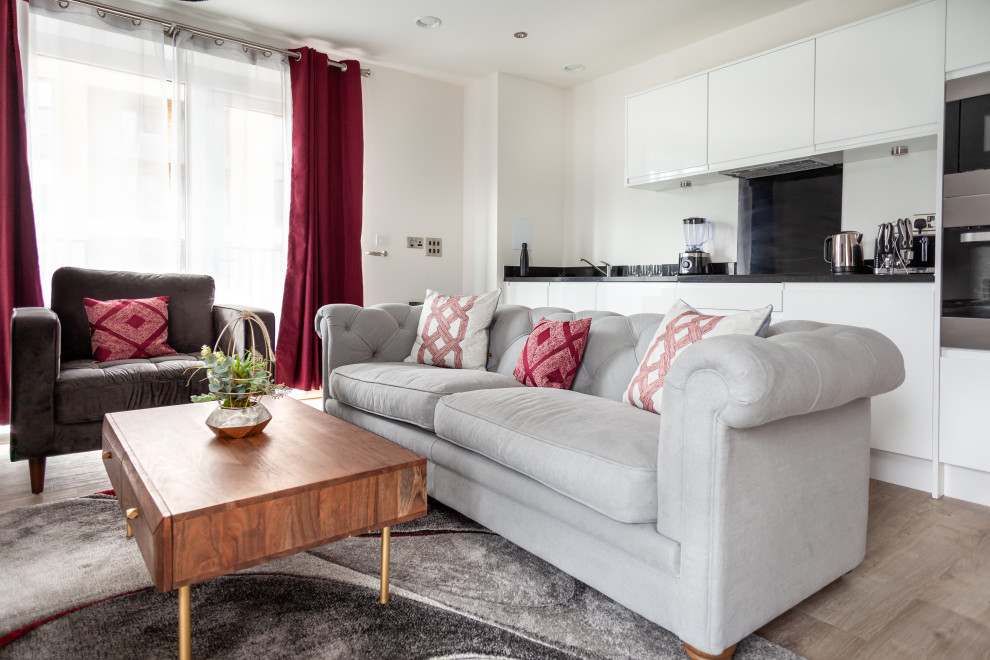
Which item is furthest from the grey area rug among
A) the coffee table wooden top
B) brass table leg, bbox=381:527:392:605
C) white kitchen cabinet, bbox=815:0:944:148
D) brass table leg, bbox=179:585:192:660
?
white kitchen cabinet, bbox=815:0:944:148

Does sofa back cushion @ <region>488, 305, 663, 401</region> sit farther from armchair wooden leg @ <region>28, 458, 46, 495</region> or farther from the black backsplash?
armchair wooden leg @ <region>28, 458, 46, 495</region>

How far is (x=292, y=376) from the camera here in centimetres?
424

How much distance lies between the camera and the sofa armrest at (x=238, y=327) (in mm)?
3008

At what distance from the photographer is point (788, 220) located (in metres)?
3.70

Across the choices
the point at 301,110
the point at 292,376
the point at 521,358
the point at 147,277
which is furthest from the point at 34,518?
the point at 301,110

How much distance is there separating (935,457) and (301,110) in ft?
13.9

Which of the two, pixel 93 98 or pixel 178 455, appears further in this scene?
pixel 93 98

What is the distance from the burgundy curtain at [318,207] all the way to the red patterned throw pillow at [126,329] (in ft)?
3.58

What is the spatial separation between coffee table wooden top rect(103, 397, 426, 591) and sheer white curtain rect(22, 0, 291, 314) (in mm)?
2221

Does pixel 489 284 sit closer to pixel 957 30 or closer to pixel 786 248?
pixel 786 248

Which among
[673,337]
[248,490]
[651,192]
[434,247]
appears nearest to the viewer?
[248,490]

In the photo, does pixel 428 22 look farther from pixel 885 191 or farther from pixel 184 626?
pixel 184 626

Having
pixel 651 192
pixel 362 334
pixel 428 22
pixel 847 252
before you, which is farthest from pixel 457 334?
pixel 651 192

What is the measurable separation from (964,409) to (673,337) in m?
1.48
